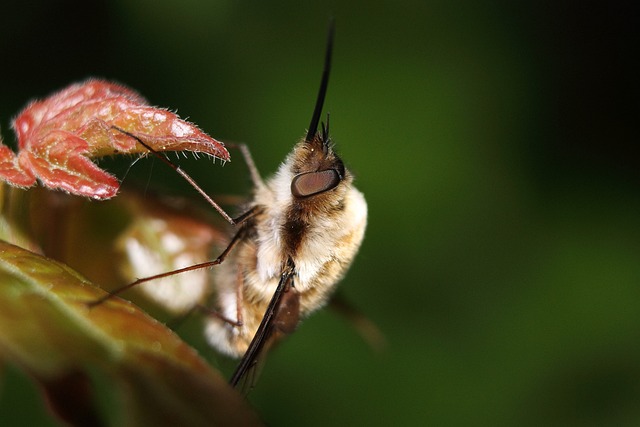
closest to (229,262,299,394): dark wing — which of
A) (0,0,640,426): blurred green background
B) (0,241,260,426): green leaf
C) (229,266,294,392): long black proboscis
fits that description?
(229,266,294,392): long black proboscis

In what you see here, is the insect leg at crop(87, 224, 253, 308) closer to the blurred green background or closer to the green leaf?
the green leaf

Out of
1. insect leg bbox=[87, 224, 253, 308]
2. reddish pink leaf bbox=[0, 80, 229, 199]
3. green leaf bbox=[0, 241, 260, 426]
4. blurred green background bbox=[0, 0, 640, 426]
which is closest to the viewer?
green leaf bbox=[0, 241, 260, 426]

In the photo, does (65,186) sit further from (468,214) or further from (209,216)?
(468,214)

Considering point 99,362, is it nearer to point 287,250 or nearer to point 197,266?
point 197,266

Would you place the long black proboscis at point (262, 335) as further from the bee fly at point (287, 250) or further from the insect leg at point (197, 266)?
the insect leg at point (197, 266)

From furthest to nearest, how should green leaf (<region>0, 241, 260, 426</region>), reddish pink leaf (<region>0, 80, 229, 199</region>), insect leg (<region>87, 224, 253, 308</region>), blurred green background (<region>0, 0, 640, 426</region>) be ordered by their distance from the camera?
blurred green background (<region>0, 0, 640, 426</region>), insect leg (<region>87, 224, 253, 308</region>), reddish pink leaf (<region>0, 80, 229, 199</region>), green leaf (<region>0, 241, 260, 426</region>)

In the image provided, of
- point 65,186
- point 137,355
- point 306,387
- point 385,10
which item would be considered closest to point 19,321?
point 137,355

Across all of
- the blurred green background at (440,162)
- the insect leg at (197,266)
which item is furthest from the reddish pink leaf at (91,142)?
the blurred green background at (440,162)
